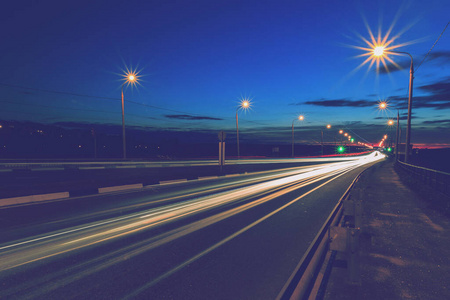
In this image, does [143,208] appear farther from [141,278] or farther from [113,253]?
[141,278]

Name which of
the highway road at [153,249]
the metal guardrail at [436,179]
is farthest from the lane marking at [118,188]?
the metal guardrail at [436,179]

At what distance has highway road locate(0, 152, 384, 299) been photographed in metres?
3.96

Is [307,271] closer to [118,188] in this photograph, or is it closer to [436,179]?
[436,179]

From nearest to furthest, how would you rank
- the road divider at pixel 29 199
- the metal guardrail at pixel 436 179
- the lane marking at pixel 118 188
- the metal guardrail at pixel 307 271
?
1. the metal guardrail at pixel 307 271
2. the road divider at pixel 29 199
3. the metal guardrail at pixel 436 179
4. the lane marking at pixel 118 188

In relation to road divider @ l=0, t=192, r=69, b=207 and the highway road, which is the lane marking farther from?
the highway road

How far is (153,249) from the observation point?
18.1 ft

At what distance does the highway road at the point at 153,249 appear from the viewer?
13.0 ft

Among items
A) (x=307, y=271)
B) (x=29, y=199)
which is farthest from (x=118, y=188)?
(x=307, y=271)

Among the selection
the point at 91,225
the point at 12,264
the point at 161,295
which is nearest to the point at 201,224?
the point at 91,225

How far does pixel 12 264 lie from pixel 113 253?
5.83 ft

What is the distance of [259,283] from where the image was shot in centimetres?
408

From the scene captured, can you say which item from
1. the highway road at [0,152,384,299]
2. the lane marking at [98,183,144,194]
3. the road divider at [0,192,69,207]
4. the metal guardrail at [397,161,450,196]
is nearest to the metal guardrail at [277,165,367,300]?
the highway road at [0,152,384,299]

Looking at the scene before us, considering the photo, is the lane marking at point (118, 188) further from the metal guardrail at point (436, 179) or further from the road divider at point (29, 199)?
the metal guardrail at point (436, 179)

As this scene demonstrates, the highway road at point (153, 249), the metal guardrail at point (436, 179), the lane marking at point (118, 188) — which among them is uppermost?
the metal guardrail at point (436, 179)
